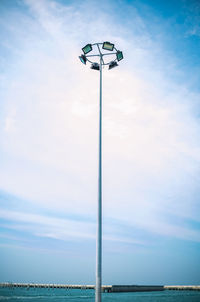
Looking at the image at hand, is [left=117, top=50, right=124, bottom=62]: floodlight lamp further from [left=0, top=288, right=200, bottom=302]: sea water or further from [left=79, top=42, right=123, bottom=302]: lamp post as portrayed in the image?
[left=0, top=288, right=200, bottom=302]: sea water

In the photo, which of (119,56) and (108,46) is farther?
(119,56)

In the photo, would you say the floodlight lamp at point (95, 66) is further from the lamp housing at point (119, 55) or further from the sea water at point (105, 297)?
the sea water at point (105, 297)

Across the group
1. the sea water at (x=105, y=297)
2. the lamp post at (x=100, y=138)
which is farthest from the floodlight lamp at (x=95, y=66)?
the sea water at (x=105, y=297)

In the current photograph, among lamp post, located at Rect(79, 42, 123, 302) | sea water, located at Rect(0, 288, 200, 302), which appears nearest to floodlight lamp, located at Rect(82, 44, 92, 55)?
lamp post, located at Rect(79, 42, 123, 302)

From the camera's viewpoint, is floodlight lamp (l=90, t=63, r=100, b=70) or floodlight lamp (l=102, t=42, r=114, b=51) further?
floodlight lamp (l=90, t=63, r=100, b=70)

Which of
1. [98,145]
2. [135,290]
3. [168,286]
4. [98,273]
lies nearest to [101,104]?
[98,145]

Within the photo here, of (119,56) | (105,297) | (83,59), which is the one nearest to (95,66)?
(83,59)

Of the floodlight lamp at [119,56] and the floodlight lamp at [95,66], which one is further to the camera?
the floodlight lamp at [95,66]

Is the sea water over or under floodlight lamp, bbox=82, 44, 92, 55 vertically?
under

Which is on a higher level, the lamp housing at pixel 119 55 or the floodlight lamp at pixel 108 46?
the floodlight lamp at pixel 108 46

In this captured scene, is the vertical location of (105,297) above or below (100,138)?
below

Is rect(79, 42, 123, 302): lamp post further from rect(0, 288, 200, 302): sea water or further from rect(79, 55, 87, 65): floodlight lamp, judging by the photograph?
rect(0, 288, 200, 302): sea water

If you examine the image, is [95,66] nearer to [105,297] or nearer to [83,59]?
[83,59]

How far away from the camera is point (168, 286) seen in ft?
492
